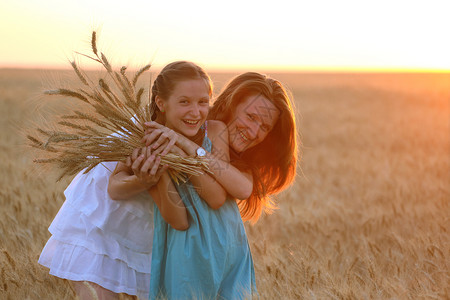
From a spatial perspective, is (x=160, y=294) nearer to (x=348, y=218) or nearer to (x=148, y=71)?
(x=148, y=71)

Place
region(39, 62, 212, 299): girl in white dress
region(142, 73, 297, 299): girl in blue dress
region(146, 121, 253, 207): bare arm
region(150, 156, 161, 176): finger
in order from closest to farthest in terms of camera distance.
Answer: region(150, 156, 161, 176): finger, region(146, 121, 253, 207): bare arm, region(142, 73, 297, 299): girl in blue dress, region(39, 62, 212, 299): girl in white dress

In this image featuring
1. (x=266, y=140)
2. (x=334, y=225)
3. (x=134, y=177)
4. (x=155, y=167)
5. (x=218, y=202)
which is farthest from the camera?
(x=334, y=225)

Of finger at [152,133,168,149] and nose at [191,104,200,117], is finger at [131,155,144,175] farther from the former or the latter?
nose at [191,104,200,117]

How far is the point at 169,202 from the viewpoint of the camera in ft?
7.50

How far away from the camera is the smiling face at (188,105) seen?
7.58 ft

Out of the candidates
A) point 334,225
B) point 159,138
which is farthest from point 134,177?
point 334,225

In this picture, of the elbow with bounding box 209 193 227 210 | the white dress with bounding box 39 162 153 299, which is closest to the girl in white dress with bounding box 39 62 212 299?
the white dress with bounding box 39 162 153 299

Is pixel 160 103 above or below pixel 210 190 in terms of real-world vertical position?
above

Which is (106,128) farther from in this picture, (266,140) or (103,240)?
(266,140)

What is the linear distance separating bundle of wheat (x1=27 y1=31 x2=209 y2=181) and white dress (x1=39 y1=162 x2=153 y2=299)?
0.33m

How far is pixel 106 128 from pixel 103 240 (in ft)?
2.03

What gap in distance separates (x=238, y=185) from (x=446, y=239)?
6.21 feet

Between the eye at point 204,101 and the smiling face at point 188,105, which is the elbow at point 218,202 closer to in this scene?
the smiling face at point 188,105

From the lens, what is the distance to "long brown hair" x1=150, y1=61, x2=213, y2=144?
2.34m
